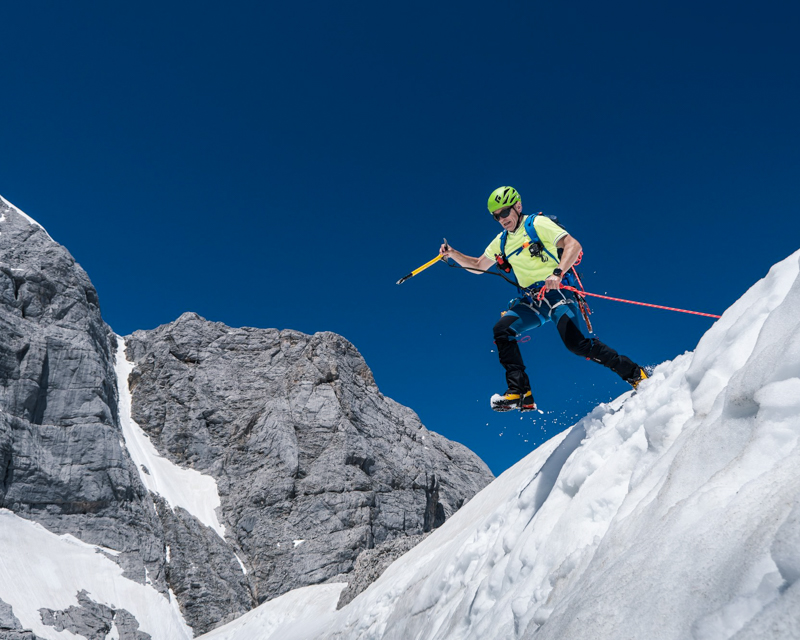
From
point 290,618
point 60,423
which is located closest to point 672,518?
point 290,618

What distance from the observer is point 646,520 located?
456 cm

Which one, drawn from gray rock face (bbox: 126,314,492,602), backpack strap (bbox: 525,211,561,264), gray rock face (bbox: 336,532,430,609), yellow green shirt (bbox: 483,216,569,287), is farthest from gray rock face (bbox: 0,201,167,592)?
backpack strap (bbox: 525,211,561,264)

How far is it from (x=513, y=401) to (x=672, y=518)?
4432 millimetres

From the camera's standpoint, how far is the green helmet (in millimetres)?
9180

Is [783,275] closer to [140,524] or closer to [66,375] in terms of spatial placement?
[140,524]

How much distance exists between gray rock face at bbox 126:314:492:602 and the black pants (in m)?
48.8

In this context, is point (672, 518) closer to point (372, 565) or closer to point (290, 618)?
point (372, 565)

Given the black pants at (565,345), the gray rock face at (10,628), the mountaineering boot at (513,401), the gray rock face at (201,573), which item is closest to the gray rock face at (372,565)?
the mountaineering boot at (513,401)

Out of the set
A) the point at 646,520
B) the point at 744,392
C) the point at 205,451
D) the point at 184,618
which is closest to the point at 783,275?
the point at 744,392

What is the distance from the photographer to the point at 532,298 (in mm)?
9125

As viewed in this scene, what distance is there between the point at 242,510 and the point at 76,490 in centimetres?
1637

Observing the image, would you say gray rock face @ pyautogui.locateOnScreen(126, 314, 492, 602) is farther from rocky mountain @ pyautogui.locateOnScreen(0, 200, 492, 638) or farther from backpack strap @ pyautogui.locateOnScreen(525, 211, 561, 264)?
backpack strap @ pyautogui.locateOnScreen(525, 211, 561, 264)

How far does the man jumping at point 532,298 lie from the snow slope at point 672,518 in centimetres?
91

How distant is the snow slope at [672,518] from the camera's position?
304cm
